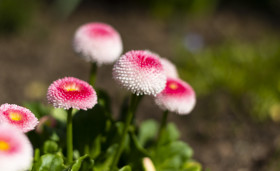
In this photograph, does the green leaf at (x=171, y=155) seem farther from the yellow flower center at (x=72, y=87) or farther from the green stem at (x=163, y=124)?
the yellow flower center at (x=72, y=87)

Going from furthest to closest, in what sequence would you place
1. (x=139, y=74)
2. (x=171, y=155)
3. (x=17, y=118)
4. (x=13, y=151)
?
(x=171, y=155) < (x=139, y=74) < (x=17, y=118) < (x=13, y=151)

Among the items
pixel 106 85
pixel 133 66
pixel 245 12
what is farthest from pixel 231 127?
pixel 245 12

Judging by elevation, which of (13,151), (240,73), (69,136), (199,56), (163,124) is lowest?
→ (13,151)

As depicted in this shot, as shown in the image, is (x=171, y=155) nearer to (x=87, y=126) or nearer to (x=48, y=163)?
(x=87, y=126)

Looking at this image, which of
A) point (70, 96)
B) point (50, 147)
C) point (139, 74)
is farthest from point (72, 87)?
point (50, 147)

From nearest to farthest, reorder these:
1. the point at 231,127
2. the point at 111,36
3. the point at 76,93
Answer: the point at 76,93 < the point at 111,36 < the point at 231,127

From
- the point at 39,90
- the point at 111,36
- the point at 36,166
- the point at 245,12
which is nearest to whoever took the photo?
the point at 36,166

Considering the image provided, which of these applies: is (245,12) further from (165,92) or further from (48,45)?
(165,92)
